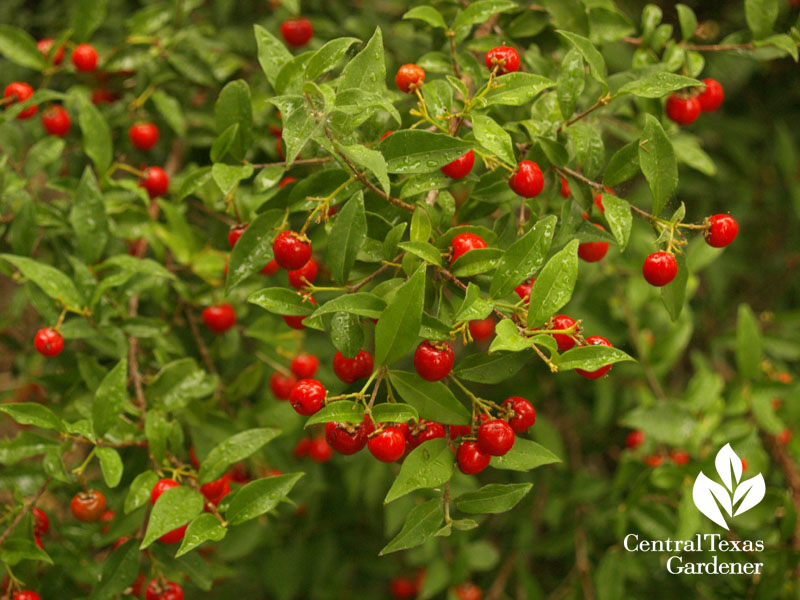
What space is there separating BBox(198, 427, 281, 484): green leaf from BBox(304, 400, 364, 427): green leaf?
28 centimetres

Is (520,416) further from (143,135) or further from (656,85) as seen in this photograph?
(143,135)

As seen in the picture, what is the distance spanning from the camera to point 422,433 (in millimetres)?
1029

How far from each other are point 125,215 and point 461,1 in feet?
3.15

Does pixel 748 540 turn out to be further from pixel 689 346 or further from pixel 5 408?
pixel 5 408

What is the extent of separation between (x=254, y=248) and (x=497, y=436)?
558 mm

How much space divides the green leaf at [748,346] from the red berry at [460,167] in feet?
3.92

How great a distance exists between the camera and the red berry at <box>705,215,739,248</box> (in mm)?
1057

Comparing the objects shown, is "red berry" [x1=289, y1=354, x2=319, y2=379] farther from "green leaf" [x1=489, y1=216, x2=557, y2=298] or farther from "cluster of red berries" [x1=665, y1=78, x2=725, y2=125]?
"cluster of red berries" [x1=665, y1=78, x2=725, y2=125]

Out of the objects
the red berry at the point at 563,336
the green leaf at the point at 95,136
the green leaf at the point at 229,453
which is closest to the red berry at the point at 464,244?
the red berry at the point at 563,336

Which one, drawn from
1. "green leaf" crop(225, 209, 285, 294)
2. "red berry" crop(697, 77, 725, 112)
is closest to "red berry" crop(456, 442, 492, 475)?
"green leaf" crop(225, 209, 285, 294)

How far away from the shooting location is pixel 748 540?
67.5 inches

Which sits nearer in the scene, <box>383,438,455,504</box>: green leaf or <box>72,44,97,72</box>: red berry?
<box>383,438,455,504</box>: green leaf

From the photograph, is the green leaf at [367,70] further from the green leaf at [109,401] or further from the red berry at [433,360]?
the green leaf at [109,401]

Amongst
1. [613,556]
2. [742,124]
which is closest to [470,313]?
[613,556]
